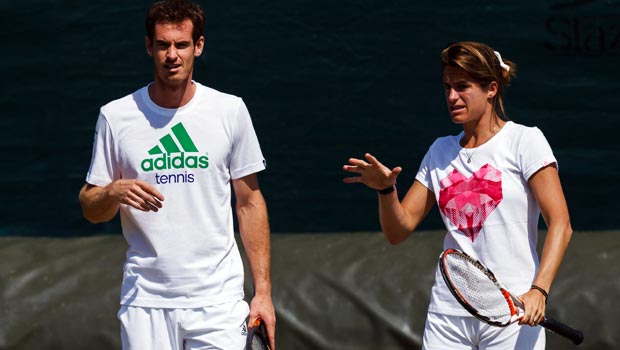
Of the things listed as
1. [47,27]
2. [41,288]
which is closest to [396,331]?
[41,288]

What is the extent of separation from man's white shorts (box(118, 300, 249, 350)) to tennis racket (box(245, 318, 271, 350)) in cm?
7

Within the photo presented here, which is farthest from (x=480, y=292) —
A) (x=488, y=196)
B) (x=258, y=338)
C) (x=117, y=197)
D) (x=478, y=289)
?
(x=117, y=197)

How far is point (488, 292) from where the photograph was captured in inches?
165

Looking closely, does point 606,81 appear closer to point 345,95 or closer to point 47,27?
point 345,95

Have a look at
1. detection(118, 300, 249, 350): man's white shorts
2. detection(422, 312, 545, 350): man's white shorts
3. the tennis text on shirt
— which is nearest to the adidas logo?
the tennis text on shirt

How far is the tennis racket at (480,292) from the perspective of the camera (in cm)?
412

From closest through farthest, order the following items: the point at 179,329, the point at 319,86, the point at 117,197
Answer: the point at 117,197 < the point at 179,329 < the point at 319,86

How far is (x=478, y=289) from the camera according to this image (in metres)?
4.21

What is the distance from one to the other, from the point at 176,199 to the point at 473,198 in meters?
1.07

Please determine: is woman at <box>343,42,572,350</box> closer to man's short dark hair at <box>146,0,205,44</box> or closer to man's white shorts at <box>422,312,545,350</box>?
man's white shorts at <box>422,312,545,350</box>

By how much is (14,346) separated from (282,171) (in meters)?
1.86

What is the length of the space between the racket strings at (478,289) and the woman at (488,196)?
120mm

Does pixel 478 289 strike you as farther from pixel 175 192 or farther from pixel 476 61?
pixel 175 192

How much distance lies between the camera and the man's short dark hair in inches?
172
